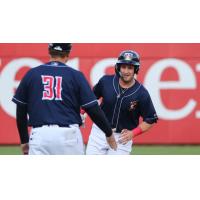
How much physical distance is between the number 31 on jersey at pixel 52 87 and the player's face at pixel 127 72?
4.78ft

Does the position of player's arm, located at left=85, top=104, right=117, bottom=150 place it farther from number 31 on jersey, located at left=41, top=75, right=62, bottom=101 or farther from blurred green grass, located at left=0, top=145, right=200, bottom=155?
blurred green grass, located at left=0, top=145, right=200, bottom=155

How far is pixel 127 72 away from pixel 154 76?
539 cm

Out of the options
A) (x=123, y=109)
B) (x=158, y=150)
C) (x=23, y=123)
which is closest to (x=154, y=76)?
(x=158, y=150)

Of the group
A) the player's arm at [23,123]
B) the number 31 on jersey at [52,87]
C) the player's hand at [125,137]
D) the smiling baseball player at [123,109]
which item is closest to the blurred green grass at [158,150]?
the smiling baseball player at [123,109]

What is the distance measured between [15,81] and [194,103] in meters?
3.53

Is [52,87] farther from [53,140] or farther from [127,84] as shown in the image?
[127,84]

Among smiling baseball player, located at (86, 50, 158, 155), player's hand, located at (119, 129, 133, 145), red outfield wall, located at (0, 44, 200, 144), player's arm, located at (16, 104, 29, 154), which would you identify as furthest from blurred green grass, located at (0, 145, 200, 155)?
player's arm, located at (16, 104, 29, 154)

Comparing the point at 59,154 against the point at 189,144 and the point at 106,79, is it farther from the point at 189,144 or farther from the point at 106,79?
the point at 189,144

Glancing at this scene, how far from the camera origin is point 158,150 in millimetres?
12547

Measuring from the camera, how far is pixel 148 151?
1226 cm

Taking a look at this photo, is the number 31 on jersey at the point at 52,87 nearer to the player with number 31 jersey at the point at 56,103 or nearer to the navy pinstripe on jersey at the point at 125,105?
the player with number 31 jersey at the point at 56,103

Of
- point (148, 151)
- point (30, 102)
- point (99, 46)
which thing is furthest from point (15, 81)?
point (30, 102)

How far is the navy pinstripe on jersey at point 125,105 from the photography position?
7.91 metres

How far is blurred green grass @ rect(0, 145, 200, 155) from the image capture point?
11982mm
